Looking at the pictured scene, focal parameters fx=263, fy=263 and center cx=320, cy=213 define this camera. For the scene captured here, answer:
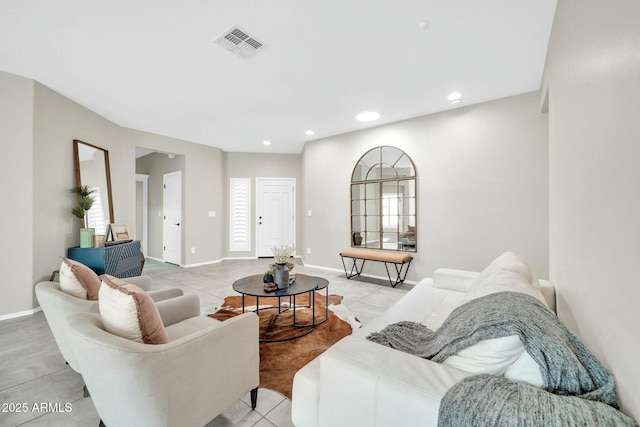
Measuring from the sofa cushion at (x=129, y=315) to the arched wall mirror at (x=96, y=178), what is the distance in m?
3.26

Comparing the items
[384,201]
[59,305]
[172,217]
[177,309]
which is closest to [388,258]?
[384,201]

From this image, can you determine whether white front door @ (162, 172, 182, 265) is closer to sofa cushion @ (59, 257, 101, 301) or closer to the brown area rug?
the brown area rug

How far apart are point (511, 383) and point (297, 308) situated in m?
2.49

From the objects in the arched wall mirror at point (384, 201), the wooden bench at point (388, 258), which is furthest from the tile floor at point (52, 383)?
the arched wall mirror at point (384, 201)

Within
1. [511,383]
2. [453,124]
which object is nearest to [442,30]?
[453,124]

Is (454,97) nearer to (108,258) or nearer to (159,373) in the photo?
(159,373)

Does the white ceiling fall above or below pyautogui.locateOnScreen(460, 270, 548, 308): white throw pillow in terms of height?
above

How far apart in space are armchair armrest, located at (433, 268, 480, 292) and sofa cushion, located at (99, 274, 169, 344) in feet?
7.37

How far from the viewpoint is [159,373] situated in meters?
1.03

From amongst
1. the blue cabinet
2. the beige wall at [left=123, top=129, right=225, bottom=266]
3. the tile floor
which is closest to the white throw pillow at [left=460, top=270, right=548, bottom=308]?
the tile floor

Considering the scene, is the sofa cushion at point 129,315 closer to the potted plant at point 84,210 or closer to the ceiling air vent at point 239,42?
the ceiling air vent at point 239,42

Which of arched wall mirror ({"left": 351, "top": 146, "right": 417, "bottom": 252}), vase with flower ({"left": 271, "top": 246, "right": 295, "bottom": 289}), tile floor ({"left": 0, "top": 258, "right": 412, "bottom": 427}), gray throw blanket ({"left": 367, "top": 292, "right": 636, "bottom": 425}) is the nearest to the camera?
gray throw blanket ({"left": 367, "top": 292, "right": 636, "bottom": 425})

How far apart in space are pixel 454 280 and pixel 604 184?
1704 mm

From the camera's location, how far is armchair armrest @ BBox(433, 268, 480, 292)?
2.36 meters
